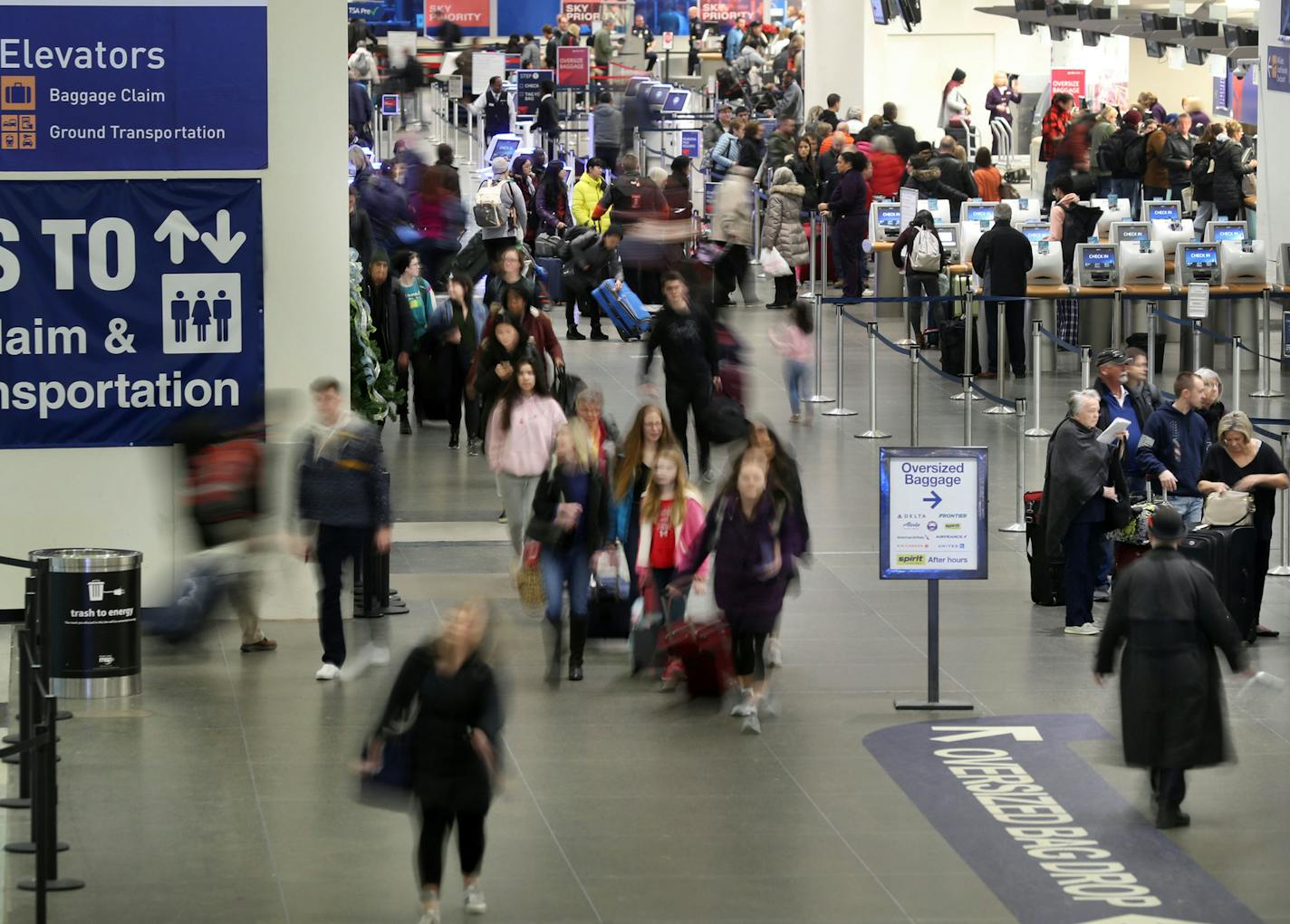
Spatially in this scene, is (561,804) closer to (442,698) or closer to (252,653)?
(442,698)

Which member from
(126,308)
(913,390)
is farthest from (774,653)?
(913,390)

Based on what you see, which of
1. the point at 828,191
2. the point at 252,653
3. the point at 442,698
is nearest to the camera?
the point at 442,698

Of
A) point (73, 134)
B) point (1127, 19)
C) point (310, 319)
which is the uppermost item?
point (1127, 19)

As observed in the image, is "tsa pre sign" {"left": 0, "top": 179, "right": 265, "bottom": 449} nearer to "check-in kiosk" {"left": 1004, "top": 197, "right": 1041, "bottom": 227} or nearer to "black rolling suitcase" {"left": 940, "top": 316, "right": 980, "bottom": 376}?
"black rolling suitcase" {"left": 940, "top": 316, "right": 980, "bottom": 376}

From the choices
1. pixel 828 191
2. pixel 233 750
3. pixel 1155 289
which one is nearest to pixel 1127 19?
pixel 828 191

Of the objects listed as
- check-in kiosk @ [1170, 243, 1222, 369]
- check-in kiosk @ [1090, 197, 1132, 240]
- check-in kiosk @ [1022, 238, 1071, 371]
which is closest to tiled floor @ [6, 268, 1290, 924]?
check-in kiosk @ [1022, 238, 1071, 371]

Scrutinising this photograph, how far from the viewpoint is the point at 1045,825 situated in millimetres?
10141

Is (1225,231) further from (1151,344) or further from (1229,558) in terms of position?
(1229,558)

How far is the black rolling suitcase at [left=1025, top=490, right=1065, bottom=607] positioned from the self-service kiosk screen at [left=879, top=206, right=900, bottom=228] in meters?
14.3

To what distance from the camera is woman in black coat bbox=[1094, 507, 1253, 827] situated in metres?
10.1

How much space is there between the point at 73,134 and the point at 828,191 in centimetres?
1753

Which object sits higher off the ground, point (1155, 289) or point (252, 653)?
point (1155, 289)

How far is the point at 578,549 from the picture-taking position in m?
12.5

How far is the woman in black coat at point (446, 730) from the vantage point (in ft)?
28.0
